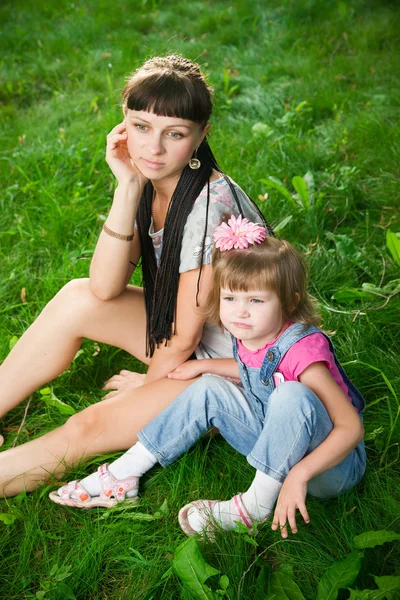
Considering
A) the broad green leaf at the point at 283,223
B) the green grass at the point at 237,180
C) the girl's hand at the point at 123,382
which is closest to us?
the green grass at the point at 237,180

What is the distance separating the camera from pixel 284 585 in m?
1.84

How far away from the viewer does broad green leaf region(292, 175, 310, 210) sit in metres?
3.29

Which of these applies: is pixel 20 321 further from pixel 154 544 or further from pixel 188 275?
pixel 154 544

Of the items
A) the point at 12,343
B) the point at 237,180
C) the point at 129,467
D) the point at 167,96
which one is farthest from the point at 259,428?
the point at 237,180

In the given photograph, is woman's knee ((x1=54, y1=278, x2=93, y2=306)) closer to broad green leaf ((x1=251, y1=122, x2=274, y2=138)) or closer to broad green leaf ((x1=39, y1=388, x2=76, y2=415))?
broad green leaf ((x1=39, y1=388, x2=76, y2=415))

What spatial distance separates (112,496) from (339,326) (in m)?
1.12

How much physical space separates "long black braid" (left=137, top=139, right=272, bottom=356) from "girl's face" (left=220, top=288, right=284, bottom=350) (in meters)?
0.23

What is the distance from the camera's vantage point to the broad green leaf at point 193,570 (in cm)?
180

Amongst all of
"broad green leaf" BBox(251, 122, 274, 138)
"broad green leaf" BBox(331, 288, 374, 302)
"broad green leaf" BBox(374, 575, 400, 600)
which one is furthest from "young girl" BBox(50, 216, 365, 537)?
"broad green leaf" BBox(251, 122, 274, 138)

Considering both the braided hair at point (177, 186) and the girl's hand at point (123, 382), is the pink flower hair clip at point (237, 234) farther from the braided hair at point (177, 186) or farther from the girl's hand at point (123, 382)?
the girl's hand at point (123, 382)

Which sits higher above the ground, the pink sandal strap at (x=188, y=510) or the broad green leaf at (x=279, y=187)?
the broad green leaf at (x=279, y=187)

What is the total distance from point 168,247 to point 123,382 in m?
0.64

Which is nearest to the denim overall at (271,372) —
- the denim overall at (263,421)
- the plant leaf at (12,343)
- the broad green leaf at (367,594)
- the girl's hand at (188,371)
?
the denim overall at (263,421)

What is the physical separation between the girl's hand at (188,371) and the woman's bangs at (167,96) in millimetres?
796
